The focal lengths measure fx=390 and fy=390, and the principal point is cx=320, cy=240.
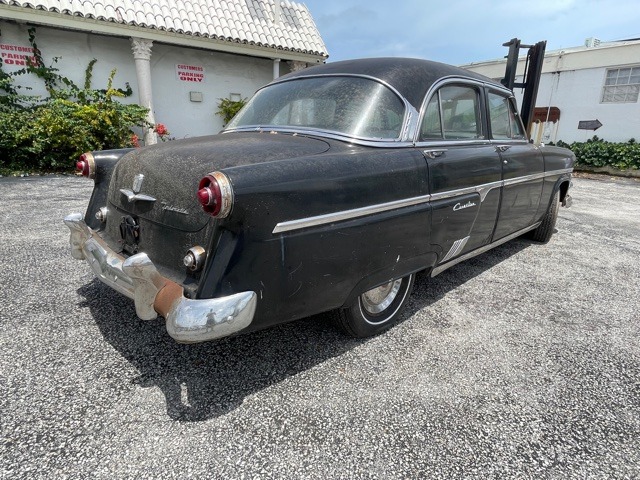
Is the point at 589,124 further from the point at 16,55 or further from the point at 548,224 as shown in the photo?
the point at 16,55

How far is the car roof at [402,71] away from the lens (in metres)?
2.60

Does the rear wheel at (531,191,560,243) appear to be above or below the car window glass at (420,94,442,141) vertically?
below

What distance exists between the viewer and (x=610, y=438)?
1769 mm

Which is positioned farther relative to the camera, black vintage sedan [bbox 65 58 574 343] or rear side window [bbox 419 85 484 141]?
rear side window [bbox 419 85 484 141]

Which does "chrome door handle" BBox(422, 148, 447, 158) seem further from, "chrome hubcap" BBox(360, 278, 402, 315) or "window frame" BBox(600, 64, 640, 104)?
"window frame" BBox(600, 64, 640, 104)

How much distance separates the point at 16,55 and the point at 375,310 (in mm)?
10713

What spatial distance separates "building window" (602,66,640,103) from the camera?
42.4 ft

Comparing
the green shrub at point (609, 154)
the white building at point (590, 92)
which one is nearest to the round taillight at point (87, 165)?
the green shrub at point (609, 154)

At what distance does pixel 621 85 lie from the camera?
43.4 ft

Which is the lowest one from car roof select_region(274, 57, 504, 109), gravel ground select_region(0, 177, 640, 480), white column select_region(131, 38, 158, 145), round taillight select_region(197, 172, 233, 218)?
gravel ground select_region(0, 177, 640, 480)

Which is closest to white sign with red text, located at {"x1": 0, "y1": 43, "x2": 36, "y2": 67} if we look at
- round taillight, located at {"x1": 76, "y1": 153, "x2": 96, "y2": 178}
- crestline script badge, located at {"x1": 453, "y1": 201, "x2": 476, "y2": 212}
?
round taillight, located at {"x1": 76, "y1": 153, "x2": 96, "y2": 178}

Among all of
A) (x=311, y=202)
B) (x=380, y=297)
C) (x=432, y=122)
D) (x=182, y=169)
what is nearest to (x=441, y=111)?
(x=432, y=122)

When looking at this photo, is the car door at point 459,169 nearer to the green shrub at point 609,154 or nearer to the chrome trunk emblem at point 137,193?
the chrome trunk emblem at point 137,193

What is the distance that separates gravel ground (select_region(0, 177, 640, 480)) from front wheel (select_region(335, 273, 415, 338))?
0.09m
